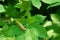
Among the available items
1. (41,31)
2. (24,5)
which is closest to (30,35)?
(41,31)

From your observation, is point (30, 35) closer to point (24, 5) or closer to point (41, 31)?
point (41, 31)

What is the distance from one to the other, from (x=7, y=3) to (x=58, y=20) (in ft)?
0.91

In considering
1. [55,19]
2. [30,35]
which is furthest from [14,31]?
[55,19]

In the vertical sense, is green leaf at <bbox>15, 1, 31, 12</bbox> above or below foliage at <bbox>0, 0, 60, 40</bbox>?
above

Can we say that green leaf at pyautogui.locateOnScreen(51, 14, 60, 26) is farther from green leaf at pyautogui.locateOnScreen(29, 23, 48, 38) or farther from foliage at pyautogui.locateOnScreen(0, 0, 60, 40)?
green leaf at pyautogui.locateOnScreen(29, 23, 48, 38)

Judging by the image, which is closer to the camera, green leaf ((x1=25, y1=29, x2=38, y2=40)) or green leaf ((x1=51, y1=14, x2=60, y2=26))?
green leaf ((x1=25, y1=29, x2=38, y2=40))

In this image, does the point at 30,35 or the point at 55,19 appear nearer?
the point at 30,35

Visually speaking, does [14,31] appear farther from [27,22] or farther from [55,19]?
[55,19]

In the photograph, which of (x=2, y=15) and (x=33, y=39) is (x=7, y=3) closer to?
(x=2, y=15)

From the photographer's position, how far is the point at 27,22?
0.79m

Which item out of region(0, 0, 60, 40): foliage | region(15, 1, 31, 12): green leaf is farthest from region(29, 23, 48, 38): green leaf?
region(15, 1, 31, 12): green leaf

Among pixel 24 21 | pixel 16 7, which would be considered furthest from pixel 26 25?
pixel 16 7

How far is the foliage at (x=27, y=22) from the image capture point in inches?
29.0

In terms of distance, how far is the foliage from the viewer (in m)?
0.74
